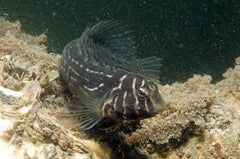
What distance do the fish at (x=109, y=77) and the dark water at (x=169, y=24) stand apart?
421 inches

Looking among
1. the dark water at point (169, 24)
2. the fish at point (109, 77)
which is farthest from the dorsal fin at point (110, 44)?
the dark water at point (169, 24)

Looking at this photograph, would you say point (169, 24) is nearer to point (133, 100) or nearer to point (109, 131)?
point (109, 131)

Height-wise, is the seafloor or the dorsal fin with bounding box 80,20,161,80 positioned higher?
the dorsal fin with bounding box 80,20,161,80

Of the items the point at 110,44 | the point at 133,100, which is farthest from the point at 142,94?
A: the point at 110,44

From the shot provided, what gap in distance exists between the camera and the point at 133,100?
3.88 metres

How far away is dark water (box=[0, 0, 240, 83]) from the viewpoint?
1628cm

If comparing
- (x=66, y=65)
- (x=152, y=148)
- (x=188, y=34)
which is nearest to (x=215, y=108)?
(x=152, y=148)

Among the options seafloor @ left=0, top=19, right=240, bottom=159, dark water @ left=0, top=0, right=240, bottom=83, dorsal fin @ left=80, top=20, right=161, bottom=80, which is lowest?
seafloor @ left=0, top=19, right=240, bottom=159

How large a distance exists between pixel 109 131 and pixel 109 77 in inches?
24.2

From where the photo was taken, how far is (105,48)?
4785 mm

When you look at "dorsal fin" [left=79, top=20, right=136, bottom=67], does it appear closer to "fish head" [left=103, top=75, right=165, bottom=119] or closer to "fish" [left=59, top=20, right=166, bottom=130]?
"fish" [left=59, top=20, right=166, bottom=130]

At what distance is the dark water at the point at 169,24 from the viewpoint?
53.4 ft

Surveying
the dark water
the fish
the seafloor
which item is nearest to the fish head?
the fish

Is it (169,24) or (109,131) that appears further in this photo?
(169,24)
